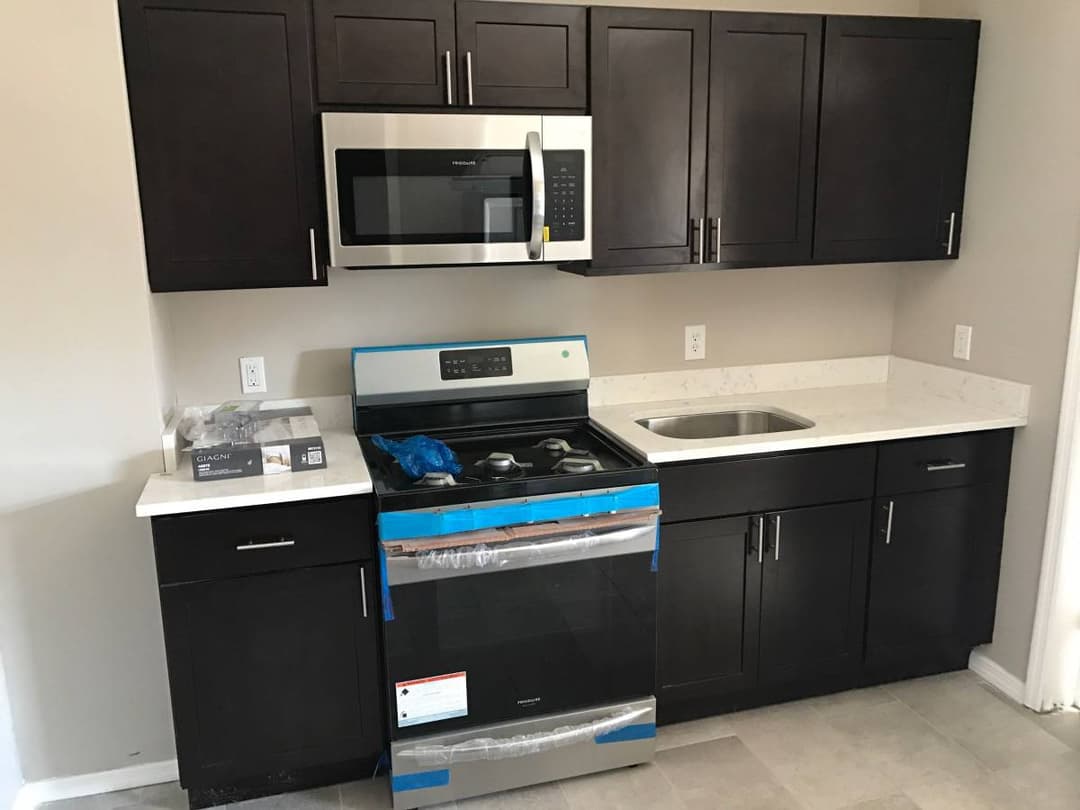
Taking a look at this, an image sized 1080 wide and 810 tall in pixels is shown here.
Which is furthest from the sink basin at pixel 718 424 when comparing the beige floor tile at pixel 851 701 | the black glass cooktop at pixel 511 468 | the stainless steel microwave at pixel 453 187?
the beige floor tile at pixel 851 701

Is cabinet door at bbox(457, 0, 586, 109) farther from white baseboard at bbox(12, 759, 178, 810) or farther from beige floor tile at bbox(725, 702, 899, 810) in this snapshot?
white baseboard at bbox(12, 759, 178, 810)

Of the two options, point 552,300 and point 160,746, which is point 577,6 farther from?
point 160,746

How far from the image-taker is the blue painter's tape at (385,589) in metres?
2.14

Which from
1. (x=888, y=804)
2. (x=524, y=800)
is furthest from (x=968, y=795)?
(x=524, y=800)

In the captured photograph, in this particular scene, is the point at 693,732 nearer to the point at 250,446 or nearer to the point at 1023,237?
the point at 250,446

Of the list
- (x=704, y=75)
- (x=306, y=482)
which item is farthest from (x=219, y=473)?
(x=704, y=75)

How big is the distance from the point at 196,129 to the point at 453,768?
5.77ft

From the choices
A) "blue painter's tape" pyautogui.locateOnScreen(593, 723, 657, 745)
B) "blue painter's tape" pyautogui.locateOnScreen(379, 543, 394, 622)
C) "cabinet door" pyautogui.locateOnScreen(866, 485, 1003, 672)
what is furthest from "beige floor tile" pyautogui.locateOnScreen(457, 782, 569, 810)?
"cabinet door" pyautogui.locateOnScreen(866, 485, 1003, 672)

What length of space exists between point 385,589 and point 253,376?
2.81 feet

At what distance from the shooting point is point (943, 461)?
106 inches

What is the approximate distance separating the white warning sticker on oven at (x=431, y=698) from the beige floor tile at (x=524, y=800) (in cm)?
26

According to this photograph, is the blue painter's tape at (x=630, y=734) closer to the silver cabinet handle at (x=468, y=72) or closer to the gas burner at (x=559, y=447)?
the gas burner at (x=559, y=447)

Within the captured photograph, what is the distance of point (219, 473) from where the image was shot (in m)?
2.18

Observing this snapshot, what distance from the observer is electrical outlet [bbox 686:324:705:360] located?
300 cm
